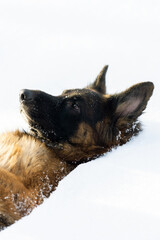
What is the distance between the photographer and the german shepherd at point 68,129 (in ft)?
13.3

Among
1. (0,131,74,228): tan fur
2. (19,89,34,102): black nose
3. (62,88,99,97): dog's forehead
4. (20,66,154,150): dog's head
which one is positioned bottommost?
(0,131,74,228): tan fur

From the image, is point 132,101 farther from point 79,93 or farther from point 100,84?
point 100,84

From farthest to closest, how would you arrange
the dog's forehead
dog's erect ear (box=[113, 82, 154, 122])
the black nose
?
1. the dog's forehead
2. the black nose
3. dog's erect ear (box=[113, 82, 154, 122])

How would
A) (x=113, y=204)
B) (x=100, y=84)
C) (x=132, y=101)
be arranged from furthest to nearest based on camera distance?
1. (x=100, y=84)
2. (x=132, y=101)
3. (x=113, y=204)

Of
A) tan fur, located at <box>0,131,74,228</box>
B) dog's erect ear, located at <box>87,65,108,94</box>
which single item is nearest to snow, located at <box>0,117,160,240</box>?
tan fur, located at <box>0,131,74,228</box>

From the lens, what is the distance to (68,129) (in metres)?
4.30

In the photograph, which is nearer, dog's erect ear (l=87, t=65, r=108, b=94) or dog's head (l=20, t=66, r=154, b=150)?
dog's head (l=20, t=66, r=154, b=150)

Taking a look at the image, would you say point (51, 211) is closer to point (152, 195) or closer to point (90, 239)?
point (90, 239)

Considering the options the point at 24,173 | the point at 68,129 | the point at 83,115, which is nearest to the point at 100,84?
the point at 83,115

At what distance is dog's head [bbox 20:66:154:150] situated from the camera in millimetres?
4211

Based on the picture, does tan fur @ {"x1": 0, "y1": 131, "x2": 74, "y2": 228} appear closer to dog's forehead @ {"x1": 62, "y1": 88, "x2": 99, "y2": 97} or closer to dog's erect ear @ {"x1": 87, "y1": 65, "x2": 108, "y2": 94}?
dog's forehead @ {"x1": 62, "y1": 88, "x2": 99, "y2": 97}

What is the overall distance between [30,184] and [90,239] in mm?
1472

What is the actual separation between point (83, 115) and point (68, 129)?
0.90 ft

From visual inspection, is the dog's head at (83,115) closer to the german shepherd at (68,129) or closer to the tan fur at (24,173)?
the german shepherd at (68,129)
